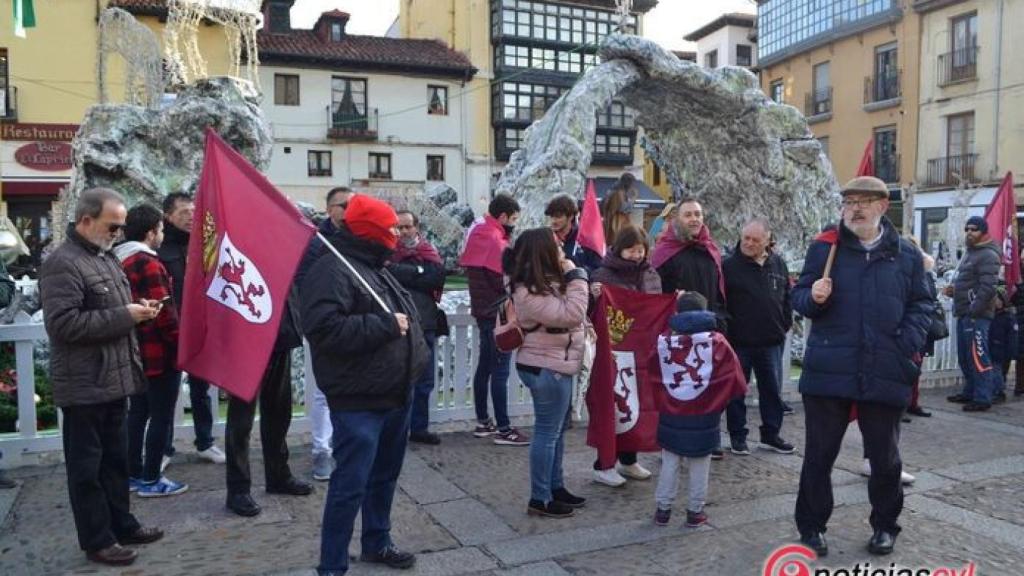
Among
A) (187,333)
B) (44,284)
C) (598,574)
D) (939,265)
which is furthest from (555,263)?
(939,265)

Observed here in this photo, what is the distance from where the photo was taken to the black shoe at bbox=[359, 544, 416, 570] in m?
3.88

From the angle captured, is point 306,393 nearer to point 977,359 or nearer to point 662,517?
point 662,517

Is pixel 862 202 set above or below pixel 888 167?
below

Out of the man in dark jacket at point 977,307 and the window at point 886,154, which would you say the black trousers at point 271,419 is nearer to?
the man in dark jacket at point 977,307

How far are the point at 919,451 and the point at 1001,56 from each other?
2536cm

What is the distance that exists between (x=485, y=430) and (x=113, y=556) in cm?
313

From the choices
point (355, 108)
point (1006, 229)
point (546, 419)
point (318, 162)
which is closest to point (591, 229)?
point (546, 419)

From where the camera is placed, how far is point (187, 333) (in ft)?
12.9

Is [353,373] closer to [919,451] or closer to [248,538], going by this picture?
[248,538]

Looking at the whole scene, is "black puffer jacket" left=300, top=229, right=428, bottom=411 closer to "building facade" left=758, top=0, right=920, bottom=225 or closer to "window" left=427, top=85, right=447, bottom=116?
"building facade" left=758, top=0, right=920, bottom=225

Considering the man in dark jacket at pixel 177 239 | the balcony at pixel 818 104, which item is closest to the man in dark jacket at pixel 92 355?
the man in dark jacket at pixel 177 239

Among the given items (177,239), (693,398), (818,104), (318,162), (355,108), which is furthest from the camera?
(355,108)

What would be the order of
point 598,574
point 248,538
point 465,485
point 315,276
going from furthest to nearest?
point 465,485 < point 248,538 < point 598,574 < point 315,276

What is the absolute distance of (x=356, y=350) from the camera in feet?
11.3
